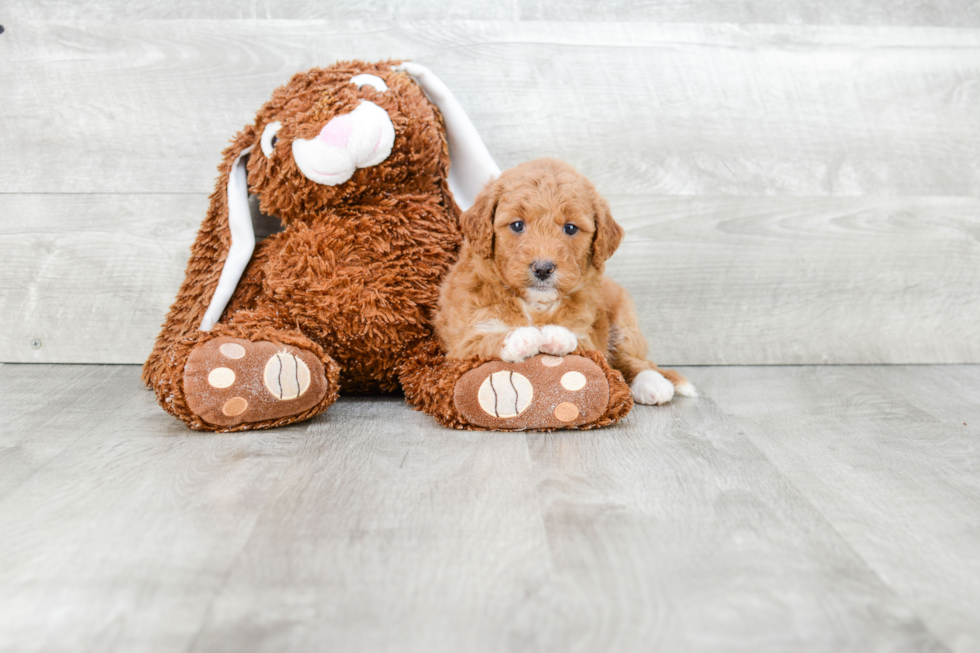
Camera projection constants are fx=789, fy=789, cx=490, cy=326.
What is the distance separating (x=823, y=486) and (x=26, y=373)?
1655 millimetres

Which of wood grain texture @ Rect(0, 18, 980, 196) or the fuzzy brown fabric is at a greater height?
wood grain texture @ Rect(0, 18, 980, 196)

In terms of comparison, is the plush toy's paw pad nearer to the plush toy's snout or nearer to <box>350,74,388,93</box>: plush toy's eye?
the plush toy's snout

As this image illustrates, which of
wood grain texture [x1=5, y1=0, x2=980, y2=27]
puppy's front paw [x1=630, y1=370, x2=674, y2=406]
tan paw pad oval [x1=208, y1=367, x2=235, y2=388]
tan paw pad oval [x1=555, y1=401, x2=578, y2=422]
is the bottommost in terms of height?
puppy's front paw [x1=630, y1=370, x2=674, y2=406]

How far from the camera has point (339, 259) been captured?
151cm

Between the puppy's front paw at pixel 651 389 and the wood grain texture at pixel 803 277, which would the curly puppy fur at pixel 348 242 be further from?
the wood grain texture at pixel 803 277

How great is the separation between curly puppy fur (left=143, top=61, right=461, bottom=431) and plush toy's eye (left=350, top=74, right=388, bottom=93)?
1 cm

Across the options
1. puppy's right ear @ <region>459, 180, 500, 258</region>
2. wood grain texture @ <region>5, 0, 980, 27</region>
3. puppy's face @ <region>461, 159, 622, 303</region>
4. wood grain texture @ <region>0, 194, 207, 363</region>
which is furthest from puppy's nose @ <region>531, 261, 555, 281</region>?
wood grain texture @ <region>0, 194, 207, 363</region>

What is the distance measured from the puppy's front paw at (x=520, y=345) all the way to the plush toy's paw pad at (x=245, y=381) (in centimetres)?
34

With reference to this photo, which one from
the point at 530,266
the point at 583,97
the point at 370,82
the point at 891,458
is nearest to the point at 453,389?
the point at 530,266

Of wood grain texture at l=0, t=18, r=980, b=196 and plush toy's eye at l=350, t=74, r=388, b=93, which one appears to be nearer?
plush toy's eye at l=350, t=74, r=388, b=93

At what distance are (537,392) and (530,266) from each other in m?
0.21

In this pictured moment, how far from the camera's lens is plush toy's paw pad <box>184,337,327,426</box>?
129 cm

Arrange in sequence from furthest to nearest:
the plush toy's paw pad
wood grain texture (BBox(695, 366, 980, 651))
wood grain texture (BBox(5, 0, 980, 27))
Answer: wood grain texture (BBox(5, 0, 980, 27))
the plush toy's paw pad
wood grain texture (BBox(695, 366, 980, 651))

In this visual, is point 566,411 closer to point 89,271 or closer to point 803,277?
point 803,277
